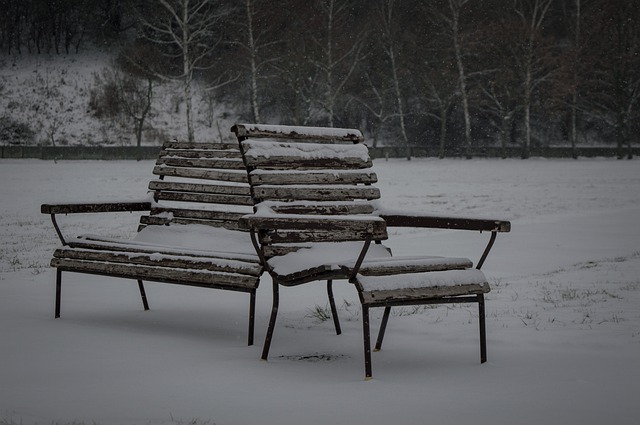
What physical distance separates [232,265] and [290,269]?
384 millimetres

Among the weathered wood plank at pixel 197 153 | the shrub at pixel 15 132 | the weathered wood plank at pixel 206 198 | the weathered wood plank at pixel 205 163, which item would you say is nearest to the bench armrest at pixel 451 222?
the weathered wood plank at pixel 206 198

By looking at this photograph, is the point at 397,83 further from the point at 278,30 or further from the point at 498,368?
the point at 498,368

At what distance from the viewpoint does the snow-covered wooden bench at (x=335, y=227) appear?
406 centimetres

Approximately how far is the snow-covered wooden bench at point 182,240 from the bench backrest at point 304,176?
12.1 inches

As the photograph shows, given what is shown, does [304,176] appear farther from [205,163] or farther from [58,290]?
[58,290]

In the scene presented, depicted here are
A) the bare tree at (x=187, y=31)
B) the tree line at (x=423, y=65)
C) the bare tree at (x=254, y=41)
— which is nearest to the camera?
the bare tree at (x=187, y=31)

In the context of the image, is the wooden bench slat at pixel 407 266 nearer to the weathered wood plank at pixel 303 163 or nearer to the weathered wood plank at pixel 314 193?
the weathered wood plank at pixel 314 193

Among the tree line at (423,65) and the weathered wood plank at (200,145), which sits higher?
the tree line at (423,65)

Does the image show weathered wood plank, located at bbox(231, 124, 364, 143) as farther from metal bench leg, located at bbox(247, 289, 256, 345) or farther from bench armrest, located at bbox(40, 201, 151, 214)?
bench armrest, located at bbox(40, 201, 151, 214)

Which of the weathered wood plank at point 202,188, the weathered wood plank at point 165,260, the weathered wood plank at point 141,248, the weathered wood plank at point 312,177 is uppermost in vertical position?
the weathered wood plank at point 312,177

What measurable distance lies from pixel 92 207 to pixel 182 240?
2.09ft

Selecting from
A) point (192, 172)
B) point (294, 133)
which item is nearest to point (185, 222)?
point (192, 172)

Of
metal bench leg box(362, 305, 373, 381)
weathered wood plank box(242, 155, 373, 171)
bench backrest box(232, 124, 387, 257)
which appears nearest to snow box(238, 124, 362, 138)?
bench backrest box(232, 124, 387, 257)

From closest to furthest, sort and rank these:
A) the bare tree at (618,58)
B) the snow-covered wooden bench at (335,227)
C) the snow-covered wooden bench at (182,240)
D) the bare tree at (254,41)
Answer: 1. the snow-covered wooden bench at (335,227)
2. the snow-covered wooden bench at (182,240)
3. the bare tree at (254,41)
4. the bare tree at (618,58)
